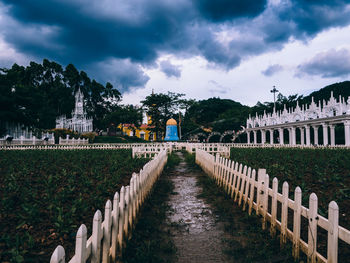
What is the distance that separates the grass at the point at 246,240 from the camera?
3260 mm

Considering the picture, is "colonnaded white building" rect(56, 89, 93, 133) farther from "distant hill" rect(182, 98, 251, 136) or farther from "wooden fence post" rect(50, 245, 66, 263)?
"wooden fence post" rect(50, 245, 66, 263)

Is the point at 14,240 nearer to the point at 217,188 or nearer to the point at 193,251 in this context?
the point at 193,251

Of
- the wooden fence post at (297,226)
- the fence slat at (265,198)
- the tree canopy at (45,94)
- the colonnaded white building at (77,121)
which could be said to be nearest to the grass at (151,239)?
the wooden fence post at (297,226)

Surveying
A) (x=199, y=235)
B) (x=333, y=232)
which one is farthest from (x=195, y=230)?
(x=333, y=232)

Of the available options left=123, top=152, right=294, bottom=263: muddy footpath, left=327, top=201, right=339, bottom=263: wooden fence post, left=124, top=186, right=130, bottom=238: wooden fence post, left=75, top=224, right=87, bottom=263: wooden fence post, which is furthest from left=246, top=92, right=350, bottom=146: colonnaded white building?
left=75, top=224, right=87, bottom=263: wooden fence post

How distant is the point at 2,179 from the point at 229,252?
776cm

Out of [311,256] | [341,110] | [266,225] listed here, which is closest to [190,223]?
[266,225]

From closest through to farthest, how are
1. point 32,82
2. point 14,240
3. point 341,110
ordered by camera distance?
1. point 14,240
2. point 341,110
3. point 32,82

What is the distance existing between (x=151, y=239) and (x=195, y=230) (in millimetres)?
887

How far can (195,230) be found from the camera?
4.30 metres

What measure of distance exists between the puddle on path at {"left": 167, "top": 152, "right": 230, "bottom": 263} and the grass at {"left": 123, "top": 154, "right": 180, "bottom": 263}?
0.15m

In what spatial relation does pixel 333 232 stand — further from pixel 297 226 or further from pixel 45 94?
pixel 45 94

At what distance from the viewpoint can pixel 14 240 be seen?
134 inches

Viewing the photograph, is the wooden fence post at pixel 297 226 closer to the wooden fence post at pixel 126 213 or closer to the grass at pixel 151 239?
the grass at pixel 151 239
